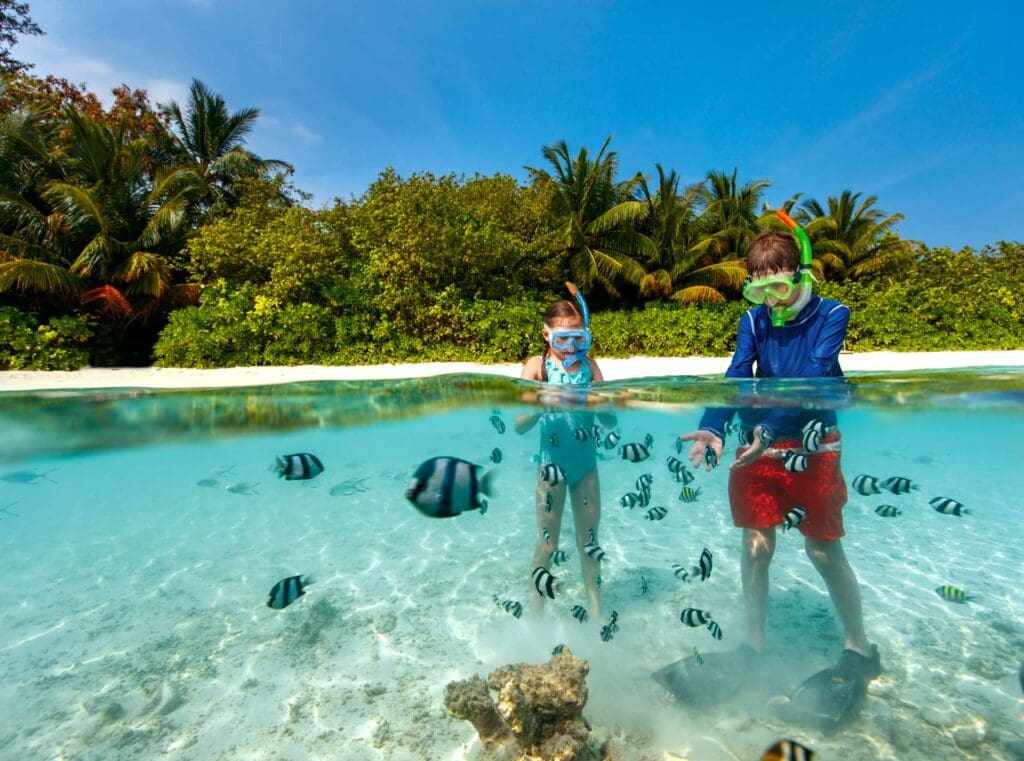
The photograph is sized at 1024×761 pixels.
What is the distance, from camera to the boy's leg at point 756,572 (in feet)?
12.5

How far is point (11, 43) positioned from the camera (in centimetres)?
2675

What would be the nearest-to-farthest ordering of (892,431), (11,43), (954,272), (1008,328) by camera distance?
(892,431), (1008,328), (954,272), (11,43)

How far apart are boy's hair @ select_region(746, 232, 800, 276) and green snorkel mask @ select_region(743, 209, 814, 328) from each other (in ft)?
0.21

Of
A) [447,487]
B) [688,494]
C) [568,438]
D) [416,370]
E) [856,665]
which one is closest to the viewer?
[447,487]

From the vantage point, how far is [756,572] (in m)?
3.84

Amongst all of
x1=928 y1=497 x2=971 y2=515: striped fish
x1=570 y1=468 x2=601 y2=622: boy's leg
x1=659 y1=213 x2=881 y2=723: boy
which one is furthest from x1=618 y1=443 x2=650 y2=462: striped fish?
x1=928 y1=497 x2=971 y2=515: striped fish

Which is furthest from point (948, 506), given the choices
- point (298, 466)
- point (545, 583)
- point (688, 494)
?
point (298, 466)

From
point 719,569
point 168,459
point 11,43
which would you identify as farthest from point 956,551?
point 11,43

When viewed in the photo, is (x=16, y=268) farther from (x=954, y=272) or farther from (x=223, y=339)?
(x=954, y=272)

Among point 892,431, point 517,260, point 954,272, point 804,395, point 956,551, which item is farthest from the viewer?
point 954,272

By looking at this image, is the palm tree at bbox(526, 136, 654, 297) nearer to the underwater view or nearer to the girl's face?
the underwater view

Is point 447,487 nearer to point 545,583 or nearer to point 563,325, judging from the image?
point 545,583

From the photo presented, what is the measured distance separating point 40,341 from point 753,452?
816 inches

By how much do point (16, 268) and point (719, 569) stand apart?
21048 millimetres
